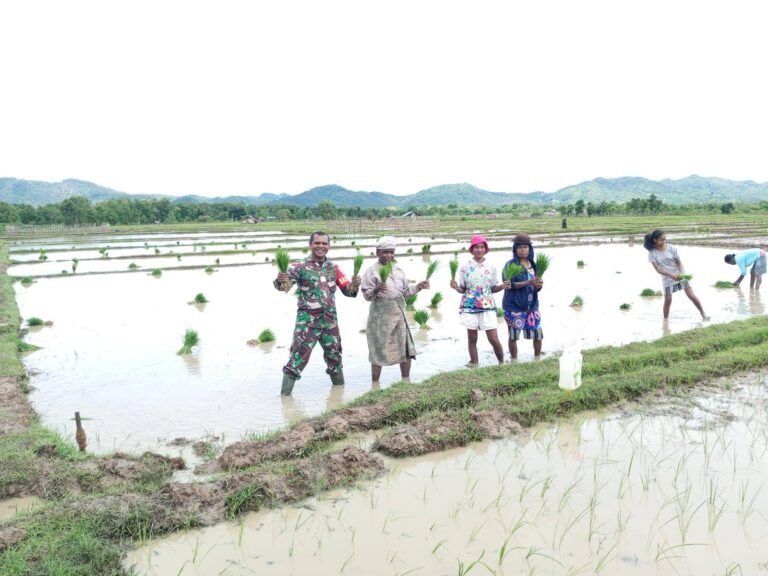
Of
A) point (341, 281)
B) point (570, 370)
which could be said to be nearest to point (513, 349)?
point (570, 370)

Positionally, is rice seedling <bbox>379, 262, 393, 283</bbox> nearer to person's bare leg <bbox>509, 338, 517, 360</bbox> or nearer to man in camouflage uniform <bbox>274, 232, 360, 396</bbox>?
man in camouflage uniform <bbox>274, 232, 360, 396</bbox>

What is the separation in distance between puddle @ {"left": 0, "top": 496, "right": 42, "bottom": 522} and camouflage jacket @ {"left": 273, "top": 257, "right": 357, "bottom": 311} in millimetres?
2536

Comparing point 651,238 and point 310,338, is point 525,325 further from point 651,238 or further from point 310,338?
point 651,238

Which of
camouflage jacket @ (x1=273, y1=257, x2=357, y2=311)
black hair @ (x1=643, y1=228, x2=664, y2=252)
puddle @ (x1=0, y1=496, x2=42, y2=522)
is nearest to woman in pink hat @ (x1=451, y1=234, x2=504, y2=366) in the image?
camouflage jacket @ (x1=273, y1=257, x2=357, y2=311)

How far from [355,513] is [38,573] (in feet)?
4.76

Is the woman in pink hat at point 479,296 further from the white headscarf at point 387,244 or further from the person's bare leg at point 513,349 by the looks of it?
Result: the white headscarf at point 387,244

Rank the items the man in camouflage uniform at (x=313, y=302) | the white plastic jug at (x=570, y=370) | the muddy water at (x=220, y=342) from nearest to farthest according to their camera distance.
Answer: the white plastic jug at (x=570, y=370), the muddy water at (x=220, y=342), the man in camouflage uniform at (x=313, y=302)

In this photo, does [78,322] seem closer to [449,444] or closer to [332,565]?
[449,444]

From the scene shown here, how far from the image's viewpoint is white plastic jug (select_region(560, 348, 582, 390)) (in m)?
4.71

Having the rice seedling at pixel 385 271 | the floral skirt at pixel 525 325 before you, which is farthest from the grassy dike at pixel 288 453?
the rice seedling at pixel 385 271

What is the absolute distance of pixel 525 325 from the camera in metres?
6.16

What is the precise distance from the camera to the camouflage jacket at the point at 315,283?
5.33 metres

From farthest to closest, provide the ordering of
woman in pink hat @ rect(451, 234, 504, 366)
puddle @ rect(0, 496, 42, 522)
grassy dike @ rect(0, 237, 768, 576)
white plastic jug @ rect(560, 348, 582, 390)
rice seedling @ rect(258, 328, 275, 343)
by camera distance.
Answer: rice seedling @ rect(258, 328, 275, 343) → woman in pink hat @ rect(451, 234, 504, 366) → white plastic jug @ rect(560, 348, 582, 390) → puddle @ rect(0, 496, 42, 522) → grassy dike @ rect(0, 237, 768, 576)

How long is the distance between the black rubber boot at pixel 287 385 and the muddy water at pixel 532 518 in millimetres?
1804
